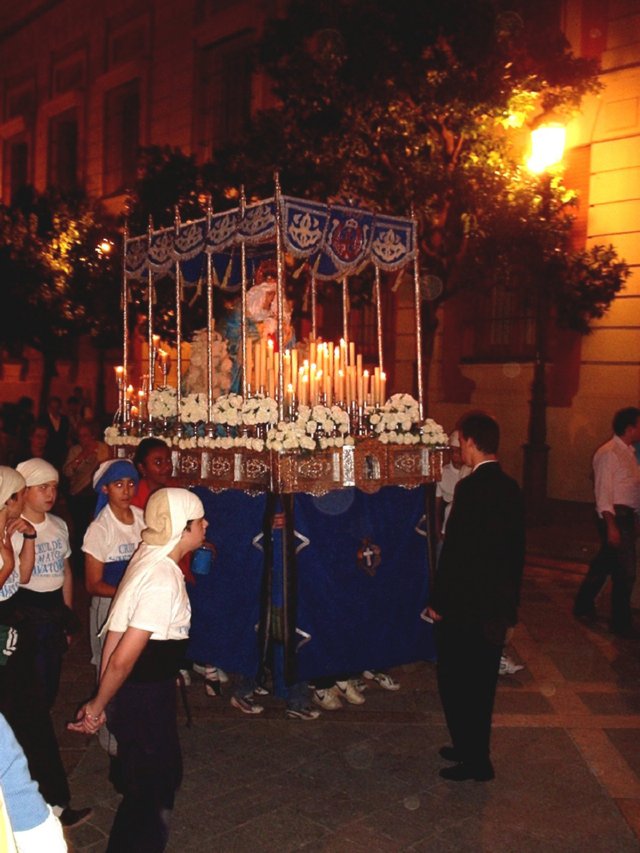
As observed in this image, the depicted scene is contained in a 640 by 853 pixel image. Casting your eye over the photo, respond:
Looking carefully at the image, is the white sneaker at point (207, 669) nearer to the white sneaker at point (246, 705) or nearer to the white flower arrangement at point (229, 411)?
the white sneaker at point (246, 705)

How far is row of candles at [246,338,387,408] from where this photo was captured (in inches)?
273

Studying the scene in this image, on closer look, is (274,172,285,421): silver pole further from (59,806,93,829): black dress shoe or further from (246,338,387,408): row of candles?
(59,806,93,829): black dress shoe

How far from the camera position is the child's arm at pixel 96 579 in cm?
493

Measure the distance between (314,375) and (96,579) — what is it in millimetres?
2678

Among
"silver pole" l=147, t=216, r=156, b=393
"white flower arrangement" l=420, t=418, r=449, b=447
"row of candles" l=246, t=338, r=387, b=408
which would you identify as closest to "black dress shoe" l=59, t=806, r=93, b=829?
"row of candles" l=246, t=338, r=387, b=408

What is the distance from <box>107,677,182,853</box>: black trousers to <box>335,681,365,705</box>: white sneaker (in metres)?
2.87

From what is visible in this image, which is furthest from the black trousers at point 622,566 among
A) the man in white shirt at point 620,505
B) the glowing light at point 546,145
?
the glowing light at point 546,145

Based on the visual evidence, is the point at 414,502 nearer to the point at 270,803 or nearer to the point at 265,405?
the point at 265,405

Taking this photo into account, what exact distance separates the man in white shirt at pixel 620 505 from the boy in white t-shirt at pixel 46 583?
4.99m

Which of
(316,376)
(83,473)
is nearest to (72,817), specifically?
(316,376)

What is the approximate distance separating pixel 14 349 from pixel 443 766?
2267cm

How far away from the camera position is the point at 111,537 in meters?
5.02

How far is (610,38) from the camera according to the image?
1438 cm

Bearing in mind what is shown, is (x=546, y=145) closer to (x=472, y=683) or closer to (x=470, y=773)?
(x=472, y=683)
